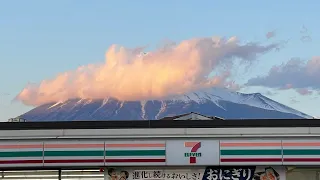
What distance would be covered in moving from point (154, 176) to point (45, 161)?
2895 mm

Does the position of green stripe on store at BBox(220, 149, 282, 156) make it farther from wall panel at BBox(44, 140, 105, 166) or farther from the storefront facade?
wall panel at BBox(44, 140, 105, 166)

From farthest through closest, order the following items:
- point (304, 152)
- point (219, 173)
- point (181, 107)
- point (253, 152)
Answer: point (181, 107), point (219, 173), point (253, 152), point (304, 152)

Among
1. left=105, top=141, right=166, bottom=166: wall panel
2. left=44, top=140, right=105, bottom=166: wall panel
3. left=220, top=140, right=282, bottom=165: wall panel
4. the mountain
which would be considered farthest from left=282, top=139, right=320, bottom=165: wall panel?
the mountain

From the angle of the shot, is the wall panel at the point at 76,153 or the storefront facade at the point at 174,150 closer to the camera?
the storefront facade at the point at 174,150

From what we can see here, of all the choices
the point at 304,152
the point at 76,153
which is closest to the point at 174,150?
the point at 76,153

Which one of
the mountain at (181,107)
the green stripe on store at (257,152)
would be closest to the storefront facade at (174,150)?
the green stripe on store at (257,152)

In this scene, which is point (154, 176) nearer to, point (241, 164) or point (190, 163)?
point (190, 163)

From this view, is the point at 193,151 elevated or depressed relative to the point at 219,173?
elevated

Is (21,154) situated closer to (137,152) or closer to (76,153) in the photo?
(76,153)

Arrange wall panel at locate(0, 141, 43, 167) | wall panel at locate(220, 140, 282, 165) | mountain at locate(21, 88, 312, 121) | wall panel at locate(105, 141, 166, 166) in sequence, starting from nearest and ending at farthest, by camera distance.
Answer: wall panel at locate(220, 140, 282, 165) → wall panel at locate(105, 141, 166, 166) → wall panel at locate(0, 141, 43, 167) → mountain at locate(21, 88, 312, 121)

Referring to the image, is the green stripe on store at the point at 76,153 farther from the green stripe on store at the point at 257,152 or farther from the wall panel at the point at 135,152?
the green stripe on store at the point at 257,152

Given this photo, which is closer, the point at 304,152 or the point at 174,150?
the point at 304,152

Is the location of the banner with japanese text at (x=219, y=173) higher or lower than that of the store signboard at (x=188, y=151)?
lower

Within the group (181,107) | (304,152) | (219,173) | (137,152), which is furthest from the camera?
(181,107)
